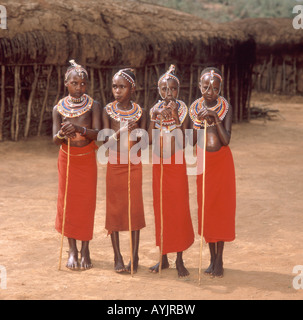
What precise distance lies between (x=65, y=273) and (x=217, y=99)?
1876 millimetres

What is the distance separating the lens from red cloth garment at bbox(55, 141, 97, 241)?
4.36 meters

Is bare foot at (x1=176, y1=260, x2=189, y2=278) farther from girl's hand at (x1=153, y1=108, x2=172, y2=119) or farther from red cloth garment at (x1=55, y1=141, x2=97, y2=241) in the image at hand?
girl's hand at (x1=153, y1=108, x2=172, y2=119)

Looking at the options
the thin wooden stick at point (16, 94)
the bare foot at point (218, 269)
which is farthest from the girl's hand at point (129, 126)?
the thin wooden stick at point (16, 94)

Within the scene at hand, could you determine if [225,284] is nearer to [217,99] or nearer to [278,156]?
A: [217,99]

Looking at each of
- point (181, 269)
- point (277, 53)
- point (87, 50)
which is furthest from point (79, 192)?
point (277, 53)

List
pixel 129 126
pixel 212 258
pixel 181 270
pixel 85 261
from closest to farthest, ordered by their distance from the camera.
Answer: pixel 129 126 → pixel 181 270 → pixel 212 258 → pixel 85 261

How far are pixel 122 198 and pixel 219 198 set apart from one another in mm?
795

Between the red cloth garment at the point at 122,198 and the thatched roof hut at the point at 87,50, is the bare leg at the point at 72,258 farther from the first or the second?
the thatched roof hut at the point at 87,50

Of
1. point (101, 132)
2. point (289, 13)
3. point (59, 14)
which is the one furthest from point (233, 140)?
point (289, 13)

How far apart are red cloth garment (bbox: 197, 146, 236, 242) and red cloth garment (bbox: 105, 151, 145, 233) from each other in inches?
20.2

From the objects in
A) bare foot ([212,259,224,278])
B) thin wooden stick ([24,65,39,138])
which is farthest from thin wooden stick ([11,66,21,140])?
bare foot ([212,259,224,278])

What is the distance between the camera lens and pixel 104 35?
34.6ft

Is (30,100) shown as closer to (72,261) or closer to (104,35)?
(104,35)

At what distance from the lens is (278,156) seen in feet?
31.4
